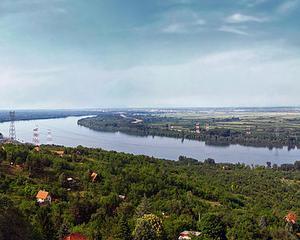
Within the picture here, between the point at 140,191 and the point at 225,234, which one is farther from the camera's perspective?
the point at 140,191

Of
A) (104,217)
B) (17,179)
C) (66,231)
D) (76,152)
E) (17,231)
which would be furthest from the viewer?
(76,152)

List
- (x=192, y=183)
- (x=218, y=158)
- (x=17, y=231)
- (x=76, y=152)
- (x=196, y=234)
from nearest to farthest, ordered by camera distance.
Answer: (x=17, y=231) < (x=196, y=234) < (x=192, y=183) < (x=76, y=152) < (x=218, y=158)

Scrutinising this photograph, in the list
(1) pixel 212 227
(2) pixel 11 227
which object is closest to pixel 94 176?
(1) pixel 212 227

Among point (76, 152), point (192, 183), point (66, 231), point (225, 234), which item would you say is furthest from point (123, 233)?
point (76, 152)

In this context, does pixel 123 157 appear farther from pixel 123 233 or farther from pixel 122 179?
pixel 123 233

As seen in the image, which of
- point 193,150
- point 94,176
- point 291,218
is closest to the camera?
point 291,218

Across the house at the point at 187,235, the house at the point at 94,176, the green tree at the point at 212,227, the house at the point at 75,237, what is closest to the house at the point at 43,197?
the house at the point at 94,176

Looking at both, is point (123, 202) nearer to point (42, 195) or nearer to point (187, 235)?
point (42, 195)
